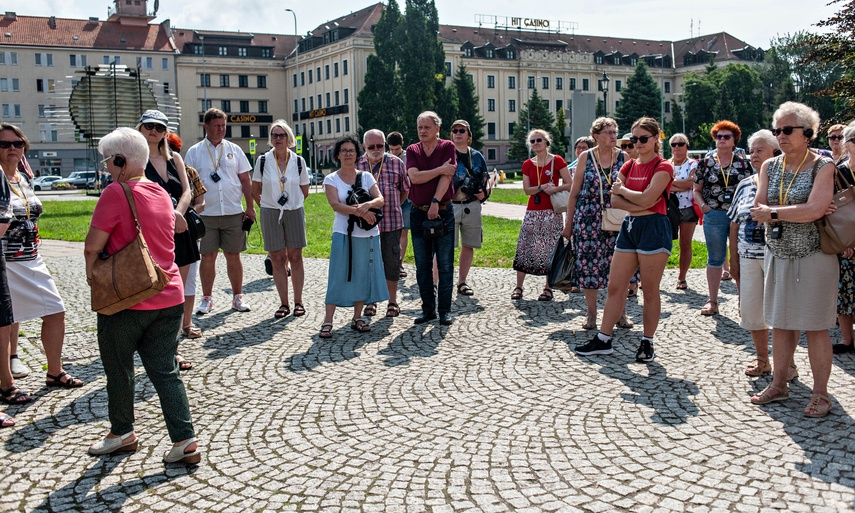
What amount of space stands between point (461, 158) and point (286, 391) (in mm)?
5020

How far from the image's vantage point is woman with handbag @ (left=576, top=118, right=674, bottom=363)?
6844 millimetres

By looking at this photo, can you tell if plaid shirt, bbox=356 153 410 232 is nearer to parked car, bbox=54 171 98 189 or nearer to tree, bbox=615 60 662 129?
parked car, bbox=54 171 98 189

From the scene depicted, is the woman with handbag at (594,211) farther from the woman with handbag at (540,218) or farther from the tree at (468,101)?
the tree at (468,101)

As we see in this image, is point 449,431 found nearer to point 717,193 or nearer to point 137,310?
point 137,310

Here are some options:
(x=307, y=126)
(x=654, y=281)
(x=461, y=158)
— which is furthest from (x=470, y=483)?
(x=307, y=126)

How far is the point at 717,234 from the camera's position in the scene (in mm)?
9062

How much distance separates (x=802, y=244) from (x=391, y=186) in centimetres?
545

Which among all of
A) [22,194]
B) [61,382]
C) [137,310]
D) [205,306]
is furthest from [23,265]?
[205,306]

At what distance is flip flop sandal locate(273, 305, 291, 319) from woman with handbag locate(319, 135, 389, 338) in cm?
110

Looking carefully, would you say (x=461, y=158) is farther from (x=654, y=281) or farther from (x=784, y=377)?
(x=784, y=377)

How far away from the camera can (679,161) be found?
11000 millimetres

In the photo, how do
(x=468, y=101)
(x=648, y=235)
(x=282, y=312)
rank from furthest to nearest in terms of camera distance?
1. (x=468, y=101)
2. (x=282, y=312)
3. (x=648, y=235)

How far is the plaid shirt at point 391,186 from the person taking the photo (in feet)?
31.7

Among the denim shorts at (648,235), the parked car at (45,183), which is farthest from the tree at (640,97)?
the denim shorts at (648,235)
